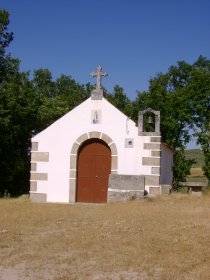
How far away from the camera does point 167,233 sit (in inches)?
359

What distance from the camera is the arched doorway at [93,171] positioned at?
17.2m

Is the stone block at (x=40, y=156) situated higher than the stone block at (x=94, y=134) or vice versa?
the stone block at (x=94, y=134)

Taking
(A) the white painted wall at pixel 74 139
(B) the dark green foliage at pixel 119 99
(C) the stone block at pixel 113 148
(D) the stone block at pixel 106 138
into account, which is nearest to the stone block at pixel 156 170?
(A) the white painted wall at pixel 74 139

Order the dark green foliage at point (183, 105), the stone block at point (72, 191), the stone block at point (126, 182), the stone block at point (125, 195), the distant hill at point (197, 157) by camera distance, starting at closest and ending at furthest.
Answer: the stone block at point (125, 195) → the stone block at point (126, 182) → the stone block at point (72, 191) → the dark green foliage at point (183, 105) → the distant hill at point (197, 157)

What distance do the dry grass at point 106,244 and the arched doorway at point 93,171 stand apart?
11.9 ft

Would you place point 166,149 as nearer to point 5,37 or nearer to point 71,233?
point 71,233

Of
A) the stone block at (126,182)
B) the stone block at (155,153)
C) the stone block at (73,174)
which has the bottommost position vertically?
the stone block at (126,182)

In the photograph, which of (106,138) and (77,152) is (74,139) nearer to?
(77,152)

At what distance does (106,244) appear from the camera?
8.13 meters

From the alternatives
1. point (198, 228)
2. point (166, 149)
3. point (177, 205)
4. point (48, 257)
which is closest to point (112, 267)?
point (48, 257)

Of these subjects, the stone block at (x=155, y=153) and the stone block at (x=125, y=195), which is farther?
the stone block at (x=155, y=153)

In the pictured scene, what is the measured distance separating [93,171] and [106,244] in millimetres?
9239

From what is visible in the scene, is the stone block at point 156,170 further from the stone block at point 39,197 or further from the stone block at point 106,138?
the stone block at point 39,197

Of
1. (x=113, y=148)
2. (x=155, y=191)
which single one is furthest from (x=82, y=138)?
(x=155, y=191)
